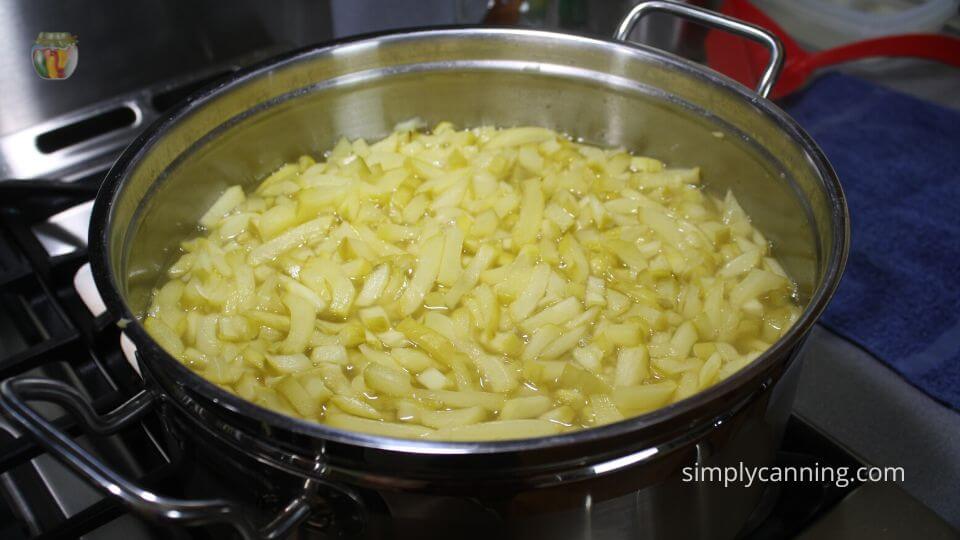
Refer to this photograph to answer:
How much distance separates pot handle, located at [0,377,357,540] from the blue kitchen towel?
0.84 metres

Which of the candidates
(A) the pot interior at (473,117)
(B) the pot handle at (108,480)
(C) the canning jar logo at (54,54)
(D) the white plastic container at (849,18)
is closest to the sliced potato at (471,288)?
(A) the pot interior at (473,117)

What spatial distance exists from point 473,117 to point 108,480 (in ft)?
2.71

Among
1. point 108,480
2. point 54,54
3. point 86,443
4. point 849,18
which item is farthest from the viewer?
point 849,18

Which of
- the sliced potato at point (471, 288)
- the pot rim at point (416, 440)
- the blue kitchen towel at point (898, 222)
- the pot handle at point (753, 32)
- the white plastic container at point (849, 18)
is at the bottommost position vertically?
the blue kitchen towel at point (898, 222)

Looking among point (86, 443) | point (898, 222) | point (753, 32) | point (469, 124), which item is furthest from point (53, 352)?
point (898, 222)

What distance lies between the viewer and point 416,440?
584 mm

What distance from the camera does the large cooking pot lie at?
0.61 meters

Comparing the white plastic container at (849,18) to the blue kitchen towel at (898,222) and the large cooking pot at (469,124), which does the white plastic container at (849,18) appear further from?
the large cooking pot at (469,124)

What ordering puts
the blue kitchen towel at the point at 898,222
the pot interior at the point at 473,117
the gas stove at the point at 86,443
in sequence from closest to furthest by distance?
the gas stove at the point at 86,443 → the pot interior at the point at 473,117 → the blue kitchen towel at the point at 898,222

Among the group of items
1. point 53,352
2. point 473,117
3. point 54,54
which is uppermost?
point 54,54

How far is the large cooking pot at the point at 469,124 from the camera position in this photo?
2.02ft

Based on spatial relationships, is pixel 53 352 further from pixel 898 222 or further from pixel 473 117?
pixel 898 222

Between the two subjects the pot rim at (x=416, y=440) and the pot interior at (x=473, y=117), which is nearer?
the pot rim at (x=416, y=440)

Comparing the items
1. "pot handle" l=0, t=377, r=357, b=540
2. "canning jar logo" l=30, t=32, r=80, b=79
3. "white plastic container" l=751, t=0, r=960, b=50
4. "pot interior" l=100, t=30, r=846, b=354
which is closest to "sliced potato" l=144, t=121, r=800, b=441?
"pot interior" l=100, t=30, r=846, b=354
